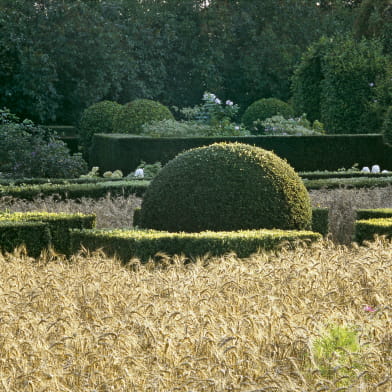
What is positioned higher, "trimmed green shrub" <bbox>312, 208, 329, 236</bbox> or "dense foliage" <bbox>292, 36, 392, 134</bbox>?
"dense foliage" <bbox>292, 36, 392, 134</bbox>

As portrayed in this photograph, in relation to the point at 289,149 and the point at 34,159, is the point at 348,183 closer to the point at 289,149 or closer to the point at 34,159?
the point at 289,149

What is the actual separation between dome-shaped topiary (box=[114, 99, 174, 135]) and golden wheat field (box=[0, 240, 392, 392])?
1547cm

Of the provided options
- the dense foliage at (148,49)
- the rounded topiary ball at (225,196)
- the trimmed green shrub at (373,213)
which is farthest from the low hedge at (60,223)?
the dense foliage at (148,49)

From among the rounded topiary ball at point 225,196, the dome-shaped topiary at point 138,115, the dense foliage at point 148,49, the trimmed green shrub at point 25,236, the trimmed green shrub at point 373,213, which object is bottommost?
the trimmed green shrub at point 25,236

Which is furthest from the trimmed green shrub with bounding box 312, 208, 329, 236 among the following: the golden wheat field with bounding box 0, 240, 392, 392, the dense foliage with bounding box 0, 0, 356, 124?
the dense foliage with bounding box 0, 0, 356, 124

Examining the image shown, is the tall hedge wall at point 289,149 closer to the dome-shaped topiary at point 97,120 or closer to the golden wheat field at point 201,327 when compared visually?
the dome-shaped topiary at point 97,120

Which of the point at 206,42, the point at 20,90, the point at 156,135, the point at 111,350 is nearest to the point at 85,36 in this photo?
the point at 20,90

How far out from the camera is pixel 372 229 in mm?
9125

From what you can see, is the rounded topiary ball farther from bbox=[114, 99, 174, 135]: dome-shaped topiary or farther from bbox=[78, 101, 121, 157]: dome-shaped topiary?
bbox=[78, 101, 121, 157]: dome-shaped topiary

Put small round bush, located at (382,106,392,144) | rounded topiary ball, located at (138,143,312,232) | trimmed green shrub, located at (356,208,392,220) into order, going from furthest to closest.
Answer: small round bush, located at (382,106,392,144) → trimmed green shrub, located at (356,208,392,220) → rounded topiary ball, located at (138,143,312,232)

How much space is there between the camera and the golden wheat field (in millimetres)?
4188

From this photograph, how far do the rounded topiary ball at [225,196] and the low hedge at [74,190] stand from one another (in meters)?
3.63

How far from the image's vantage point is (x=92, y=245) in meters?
8.34

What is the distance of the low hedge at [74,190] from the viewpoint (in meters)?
12.3
